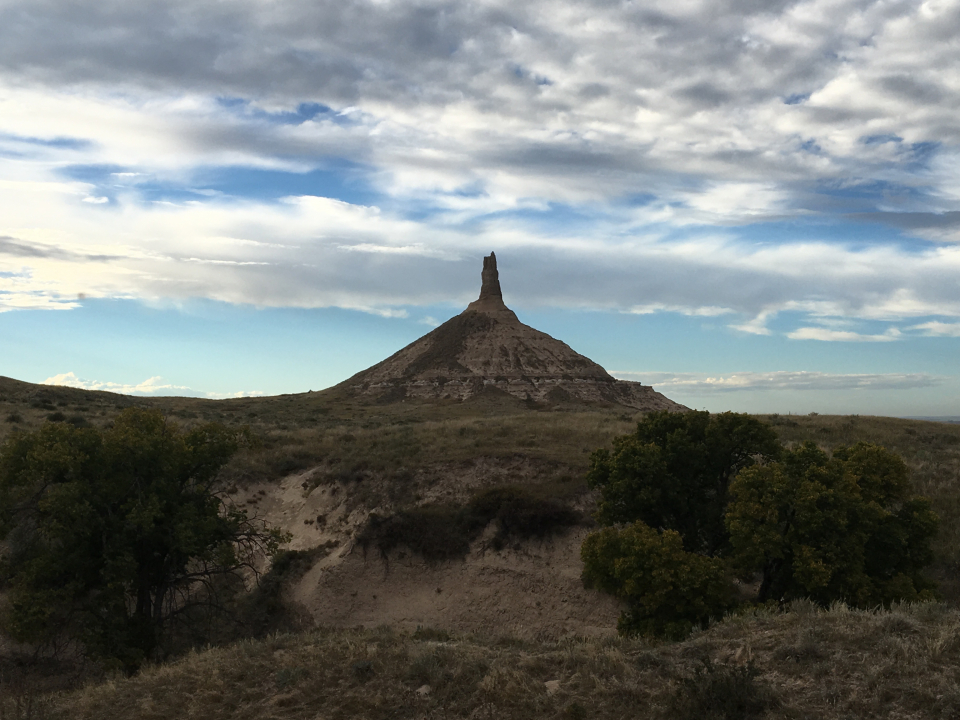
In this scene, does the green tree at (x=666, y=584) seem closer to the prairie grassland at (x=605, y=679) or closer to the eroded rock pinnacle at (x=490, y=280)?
the prairie grassland at (x=605, y=679)

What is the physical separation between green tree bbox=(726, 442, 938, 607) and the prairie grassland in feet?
15.4

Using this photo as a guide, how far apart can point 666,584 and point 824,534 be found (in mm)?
5130

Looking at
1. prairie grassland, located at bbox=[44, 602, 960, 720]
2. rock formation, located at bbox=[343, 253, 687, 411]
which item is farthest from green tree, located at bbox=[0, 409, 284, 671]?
rock formation, located at bbox=[343, 253, 687, 411]

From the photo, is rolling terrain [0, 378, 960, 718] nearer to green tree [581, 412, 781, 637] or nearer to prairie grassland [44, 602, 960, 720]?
prairie grassland [44, 602, 960, 720]

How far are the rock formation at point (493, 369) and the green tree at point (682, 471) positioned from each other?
75305mm

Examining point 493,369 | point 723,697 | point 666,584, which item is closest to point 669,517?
point 666,584

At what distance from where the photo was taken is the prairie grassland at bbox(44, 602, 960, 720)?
11.5 m

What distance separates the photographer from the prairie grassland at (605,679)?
1147 cm

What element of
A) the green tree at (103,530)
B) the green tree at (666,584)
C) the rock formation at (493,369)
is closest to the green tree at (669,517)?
the green tree at (666,584)

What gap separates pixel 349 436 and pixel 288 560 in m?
13.7

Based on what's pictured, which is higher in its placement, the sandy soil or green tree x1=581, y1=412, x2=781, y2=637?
green tree x1=581, y1=412, x2=781, y2=637

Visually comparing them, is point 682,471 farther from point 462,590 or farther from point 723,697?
point 723,697

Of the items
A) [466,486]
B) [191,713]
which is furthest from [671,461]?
[191,713]

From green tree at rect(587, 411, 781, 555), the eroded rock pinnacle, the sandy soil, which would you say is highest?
the eroded rock pinnacle
